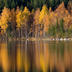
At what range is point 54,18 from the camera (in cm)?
7700

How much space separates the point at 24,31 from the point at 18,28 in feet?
9.44

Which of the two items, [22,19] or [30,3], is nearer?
[22,19]

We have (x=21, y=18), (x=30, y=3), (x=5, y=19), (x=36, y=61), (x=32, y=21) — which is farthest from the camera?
(x=30, y=3)

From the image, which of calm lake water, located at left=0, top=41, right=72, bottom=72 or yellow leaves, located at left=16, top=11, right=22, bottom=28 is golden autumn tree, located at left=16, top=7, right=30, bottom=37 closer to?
yellow leaves, located at left=16, top=11, right=22, bottom=28

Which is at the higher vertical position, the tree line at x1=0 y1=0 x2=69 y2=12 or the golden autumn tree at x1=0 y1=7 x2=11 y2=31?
the tree line at x1=0 y1=0 x2=69 y2=12

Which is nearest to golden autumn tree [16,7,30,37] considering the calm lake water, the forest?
the forest

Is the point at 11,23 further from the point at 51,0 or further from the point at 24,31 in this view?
the point at 51,0

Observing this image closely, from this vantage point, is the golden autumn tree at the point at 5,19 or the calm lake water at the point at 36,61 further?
the golden autumn tree at the point at 5,19

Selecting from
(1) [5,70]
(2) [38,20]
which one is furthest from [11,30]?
(1) [5,70]

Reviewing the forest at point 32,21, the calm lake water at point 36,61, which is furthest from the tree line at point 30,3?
the calm lake water at point 36,61

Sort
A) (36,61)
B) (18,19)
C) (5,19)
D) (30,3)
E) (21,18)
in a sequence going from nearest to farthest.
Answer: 1. (36,61)
2. (5,19)
3. (21,18)
4. (18,19)
5. (30,3)

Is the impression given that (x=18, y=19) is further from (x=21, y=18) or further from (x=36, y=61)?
(x=36, y=61)

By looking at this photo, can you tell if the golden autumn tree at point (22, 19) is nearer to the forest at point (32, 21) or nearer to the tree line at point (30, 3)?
the forest at point (32, 21)

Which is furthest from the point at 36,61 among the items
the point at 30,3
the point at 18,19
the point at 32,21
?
the point at 30,3
